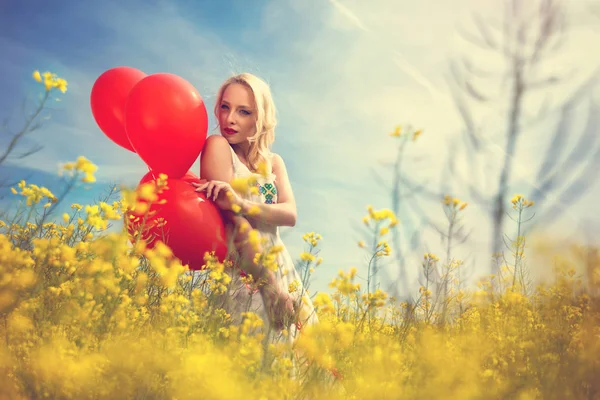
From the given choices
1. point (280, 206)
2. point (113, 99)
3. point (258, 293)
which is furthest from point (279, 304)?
point (113, 99)

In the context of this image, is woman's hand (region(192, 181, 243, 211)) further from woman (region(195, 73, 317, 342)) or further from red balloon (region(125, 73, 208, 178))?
red balloon (region(125, 73, 208, 178))

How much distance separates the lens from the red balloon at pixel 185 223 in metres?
2.74

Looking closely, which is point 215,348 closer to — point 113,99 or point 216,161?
point 216,161

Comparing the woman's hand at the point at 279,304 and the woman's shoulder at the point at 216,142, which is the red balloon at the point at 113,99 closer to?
the woman's shoulder at the point at 216,142

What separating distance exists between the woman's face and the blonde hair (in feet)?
0.13

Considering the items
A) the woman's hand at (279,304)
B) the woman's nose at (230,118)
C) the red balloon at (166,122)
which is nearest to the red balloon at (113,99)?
the red balloon at (166,122)

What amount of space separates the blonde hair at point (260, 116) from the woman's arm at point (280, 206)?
0.12 metres

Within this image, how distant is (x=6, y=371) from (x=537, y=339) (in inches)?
90.1

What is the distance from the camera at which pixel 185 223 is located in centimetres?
274

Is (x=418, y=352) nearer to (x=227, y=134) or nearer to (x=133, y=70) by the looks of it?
(x=227, y=134)

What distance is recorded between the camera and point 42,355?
152 centimetres

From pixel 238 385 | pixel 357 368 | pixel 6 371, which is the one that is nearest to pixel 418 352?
pixel 357 368

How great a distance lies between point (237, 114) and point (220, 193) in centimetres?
62

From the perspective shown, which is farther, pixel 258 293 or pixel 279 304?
pixel 258 293
